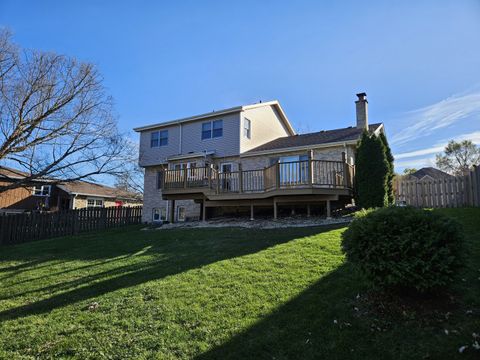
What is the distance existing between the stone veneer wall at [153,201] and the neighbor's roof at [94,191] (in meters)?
9.92

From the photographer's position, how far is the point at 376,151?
13.1 meters

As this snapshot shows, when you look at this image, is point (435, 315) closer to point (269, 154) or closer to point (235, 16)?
point (235, 16)

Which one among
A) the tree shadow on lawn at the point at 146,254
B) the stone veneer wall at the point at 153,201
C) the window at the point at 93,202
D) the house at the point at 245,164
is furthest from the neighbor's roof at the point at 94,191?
the tree shadow on lawn at the point at 146,254

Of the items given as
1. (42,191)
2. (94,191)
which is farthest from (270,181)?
(42,191)

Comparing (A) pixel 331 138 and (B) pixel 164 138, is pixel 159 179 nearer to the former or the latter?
(B) pixel 164 138

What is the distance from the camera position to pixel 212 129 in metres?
20.6

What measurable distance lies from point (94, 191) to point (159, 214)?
1441cm

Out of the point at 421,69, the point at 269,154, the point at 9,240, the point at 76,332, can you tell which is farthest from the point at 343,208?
the point at 9,240

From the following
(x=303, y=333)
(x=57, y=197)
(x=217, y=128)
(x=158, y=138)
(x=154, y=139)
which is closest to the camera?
(x=303, y=333)

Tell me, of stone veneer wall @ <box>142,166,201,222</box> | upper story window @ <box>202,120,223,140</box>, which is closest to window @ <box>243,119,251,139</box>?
upper story window @ <box>202,120,223,140</box>

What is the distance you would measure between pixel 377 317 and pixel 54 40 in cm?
1748

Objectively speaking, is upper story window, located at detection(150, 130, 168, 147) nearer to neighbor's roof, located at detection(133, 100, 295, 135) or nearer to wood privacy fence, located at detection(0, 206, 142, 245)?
neighbor's roof, located at detection(133, 100, 295, 135)

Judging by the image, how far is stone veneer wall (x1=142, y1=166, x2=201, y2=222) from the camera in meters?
20.4

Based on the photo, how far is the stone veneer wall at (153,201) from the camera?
20391 mm
